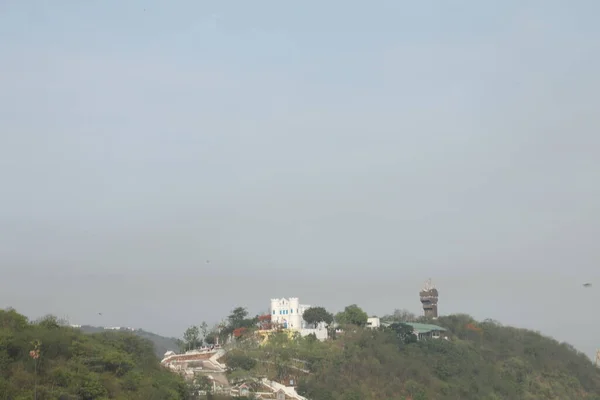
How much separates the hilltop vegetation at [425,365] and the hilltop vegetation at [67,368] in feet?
41.6

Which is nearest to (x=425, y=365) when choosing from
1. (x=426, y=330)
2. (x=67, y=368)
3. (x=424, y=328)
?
(x=426, y=330)

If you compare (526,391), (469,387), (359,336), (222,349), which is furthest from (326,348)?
(526,391)

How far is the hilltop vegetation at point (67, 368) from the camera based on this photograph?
30.8 meters

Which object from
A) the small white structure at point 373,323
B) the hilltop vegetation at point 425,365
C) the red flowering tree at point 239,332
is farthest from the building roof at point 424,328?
the red flowering tree at point 239,332

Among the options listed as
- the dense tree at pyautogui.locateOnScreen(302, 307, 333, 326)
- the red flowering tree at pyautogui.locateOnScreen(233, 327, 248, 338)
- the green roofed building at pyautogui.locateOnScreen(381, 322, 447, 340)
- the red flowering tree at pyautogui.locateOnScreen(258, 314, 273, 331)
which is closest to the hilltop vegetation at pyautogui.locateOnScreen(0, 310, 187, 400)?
the red flowering tree at pyautogui.locateOnScreen(233, 327, 248, 338)

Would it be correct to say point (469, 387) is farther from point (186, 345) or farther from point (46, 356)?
point (46, 356)

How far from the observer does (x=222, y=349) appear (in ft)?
195

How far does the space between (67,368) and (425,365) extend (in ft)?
117

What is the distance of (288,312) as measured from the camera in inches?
2630

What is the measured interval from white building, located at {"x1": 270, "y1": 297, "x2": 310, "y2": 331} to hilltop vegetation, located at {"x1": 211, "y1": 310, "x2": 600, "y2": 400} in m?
4.54

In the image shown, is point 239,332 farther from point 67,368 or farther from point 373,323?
point 67,368

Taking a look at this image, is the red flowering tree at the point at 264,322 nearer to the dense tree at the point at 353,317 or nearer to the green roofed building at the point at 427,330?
the dense tree at the point at 353,317

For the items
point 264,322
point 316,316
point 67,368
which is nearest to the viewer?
point 67,368

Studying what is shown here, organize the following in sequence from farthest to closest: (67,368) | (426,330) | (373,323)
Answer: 1. (426,330)
2. (373,323)
3. (67,368)
